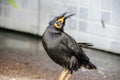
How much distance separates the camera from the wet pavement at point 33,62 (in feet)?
17.1

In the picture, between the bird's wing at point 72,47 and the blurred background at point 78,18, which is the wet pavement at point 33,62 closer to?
the blurred background at point 78,18

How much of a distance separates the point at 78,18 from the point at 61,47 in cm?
199

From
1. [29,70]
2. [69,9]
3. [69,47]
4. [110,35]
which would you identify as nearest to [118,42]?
[110,35]

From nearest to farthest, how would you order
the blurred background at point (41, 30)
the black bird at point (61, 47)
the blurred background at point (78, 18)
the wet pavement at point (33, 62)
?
the black bird at point (61, 47) < the wet pavement at point (33, 62) < the blurred background at point (41, 30) < the blurred background at point (78, 18)

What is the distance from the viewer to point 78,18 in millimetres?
6062

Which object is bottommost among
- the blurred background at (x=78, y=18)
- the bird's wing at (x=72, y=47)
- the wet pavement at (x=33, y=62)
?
the wet pavement at (x=33, y=62)

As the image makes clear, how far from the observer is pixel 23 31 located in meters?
6.55

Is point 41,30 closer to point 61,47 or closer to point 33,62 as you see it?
point 33,62

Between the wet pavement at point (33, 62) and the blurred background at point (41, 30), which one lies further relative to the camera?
the blurred background at point (41, 30)

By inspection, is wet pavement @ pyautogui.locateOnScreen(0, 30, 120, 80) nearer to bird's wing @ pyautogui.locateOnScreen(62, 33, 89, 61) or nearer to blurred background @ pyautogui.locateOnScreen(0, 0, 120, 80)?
blurred background @ pyautogui.locateOnScreen(0, 0, 120, 80)

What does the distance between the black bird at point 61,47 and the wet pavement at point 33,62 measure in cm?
94

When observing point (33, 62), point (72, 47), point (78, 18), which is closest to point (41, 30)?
point (78, 18)

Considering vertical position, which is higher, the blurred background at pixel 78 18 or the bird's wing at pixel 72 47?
the bird's wing at pixel 72 47

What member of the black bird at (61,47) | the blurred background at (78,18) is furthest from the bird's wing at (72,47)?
the blurred background at (78,18)
